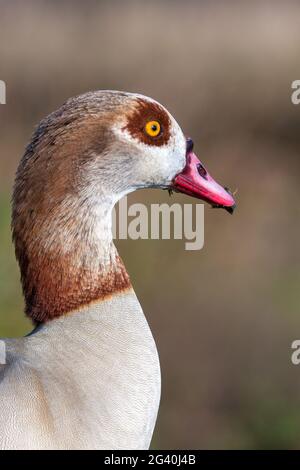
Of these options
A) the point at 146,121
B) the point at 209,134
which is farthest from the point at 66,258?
the point at 209,134

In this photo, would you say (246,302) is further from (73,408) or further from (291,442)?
(73,408)

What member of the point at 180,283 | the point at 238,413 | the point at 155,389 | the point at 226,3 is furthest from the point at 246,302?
the point at 155,389

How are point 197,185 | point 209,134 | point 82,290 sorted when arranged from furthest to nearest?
point 209,134, point 197,185, point 82,290

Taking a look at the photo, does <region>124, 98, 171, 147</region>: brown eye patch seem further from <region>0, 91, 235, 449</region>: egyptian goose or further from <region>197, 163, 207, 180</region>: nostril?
<region>197, 163, 207, 180</region>: nostril

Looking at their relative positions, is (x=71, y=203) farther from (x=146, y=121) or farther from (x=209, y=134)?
(x=209, y=134)

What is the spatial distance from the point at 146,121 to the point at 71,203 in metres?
0.28

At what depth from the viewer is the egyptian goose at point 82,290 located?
2.28 metres

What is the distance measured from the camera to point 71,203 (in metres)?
2.44

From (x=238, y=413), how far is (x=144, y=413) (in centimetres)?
200

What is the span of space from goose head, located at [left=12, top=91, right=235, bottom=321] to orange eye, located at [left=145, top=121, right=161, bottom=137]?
1.7 inches

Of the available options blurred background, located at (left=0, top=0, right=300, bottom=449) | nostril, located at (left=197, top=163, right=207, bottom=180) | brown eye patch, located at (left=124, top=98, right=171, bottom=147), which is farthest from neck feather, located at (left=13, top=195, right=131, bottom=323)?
blurred background, located at (left=0, top=0, right=300, bottom=449)

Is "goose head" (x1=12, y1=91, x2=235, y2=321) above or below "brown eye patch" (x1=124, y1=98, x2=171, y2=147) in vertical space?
below

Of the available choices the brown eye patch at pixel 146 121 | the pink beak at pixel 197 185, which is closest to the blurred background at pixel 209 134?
the pink beak at pixel 197 185

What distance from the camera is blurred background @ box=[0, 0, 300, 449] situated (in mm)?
4707
